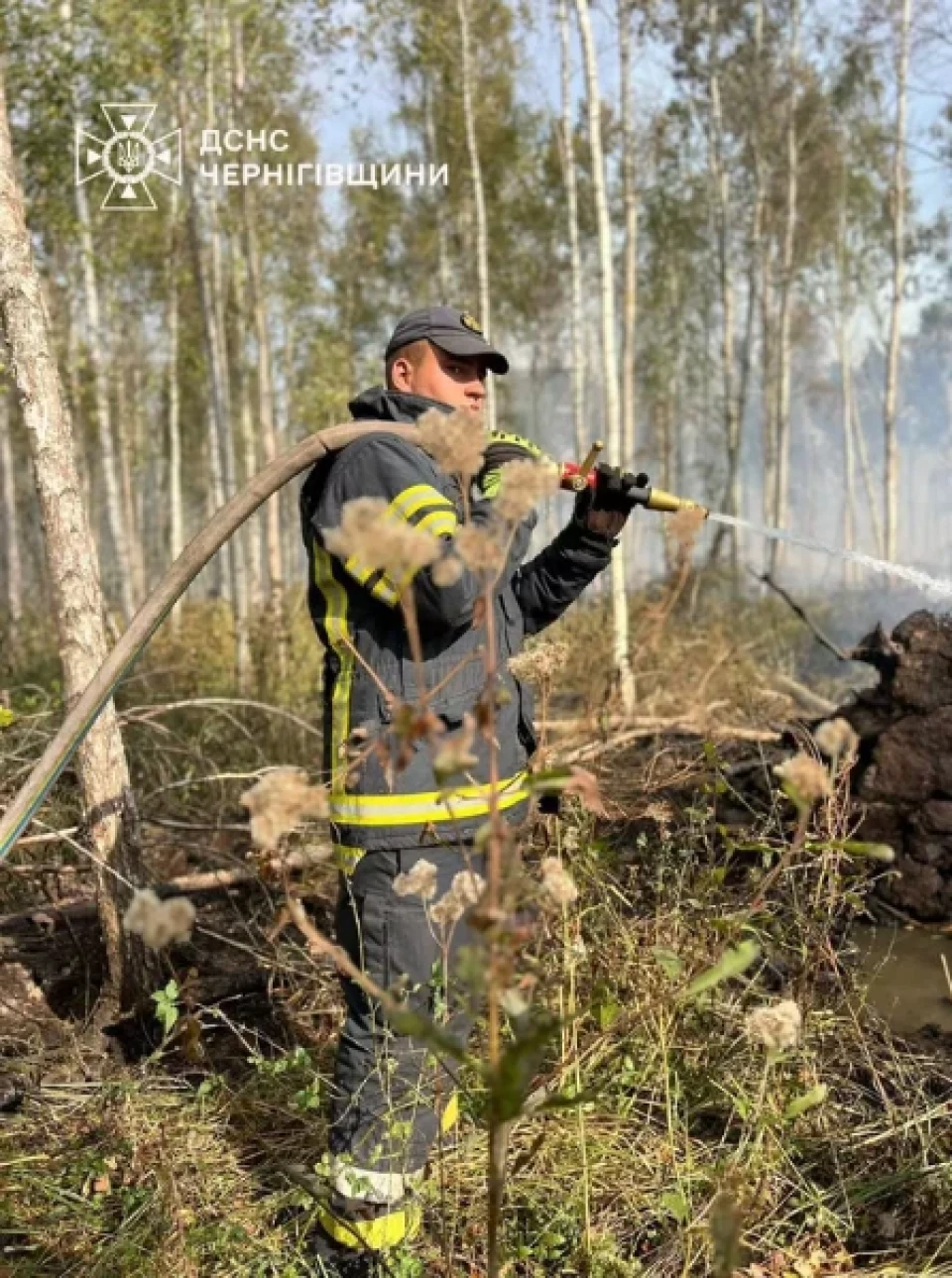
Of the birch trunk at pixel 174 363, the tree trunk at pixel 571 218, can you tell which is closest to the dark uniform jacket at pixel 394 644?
the tree trunk at pixel 571 218

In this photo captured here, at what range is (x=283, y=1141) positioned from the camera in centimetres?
216

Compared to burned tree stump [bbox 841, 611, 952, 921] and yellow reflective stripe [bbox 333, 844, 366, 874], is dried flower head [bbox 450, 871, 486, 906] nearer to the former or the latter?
yellow reflective stripe [bbox 333, 844, 366, 874]

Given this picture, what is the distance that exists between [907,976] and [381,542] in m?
2.82

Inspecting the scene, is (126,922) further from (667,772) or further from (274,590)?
(274,590)

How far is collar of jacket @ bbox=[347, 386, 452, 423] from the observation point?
1.93 metres

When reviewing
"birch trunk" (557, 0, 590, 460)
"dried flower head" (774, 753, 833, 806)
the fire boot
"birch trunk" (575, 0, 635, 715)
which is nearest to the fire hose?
"dried flower head" (774, 753, 833, 806)

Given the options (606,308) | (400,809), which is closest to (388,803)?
(400,809)

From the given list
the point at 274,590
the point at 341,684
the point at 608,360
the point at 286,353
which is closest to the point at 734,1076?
the point at 341,684

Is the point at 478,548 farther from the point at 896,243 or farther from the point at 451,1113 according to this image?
the point at 896,243

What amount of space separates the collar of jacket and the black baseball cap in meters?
0.13

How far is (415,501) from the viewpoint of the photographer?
169 cm

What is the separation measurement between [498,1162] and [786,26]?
16.8 meters

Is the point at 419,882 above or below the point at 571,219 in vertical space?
below

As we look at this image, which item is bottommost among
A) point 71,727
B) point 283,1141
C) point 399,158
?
point 283,1141
